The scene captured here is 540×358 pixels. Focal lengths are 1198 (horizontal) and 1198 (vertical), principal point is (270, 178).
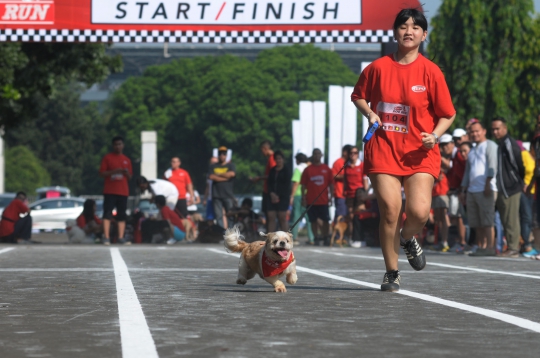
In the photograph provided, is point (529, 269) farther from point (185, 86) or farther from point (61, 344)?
point (185, 86)

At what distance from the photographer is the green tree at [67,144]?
336ft

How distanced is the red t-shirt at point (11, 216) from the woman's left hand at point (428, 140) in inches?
625

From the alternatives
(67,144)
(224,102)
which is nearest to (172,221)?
(224,102)

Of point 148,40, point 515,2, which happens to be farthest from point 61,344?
point 515,2

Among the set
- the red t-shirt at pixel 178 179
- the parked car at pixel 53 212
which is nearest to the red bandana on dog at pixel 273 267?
the red t-shirt at pixel 178 179

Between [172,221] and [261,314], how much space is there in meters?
16.2

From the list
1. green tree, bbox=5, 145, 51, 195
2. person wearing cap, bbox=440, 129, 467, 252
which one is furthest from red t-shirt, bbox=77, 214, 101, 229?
green tree, bbox=5, 145, 51, 195

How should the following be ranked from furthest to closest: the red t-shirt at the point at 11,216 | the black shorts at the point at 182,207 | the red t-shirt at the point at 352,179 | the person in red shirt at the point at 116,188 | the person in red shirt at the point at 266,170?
the black shorts at the point at 182,207 → the red t-shirt at the point at 11,216 → the person in red shirt at the point at 266,170 → the red t-shirt at the point at 352,179 → the person in red shirt at the point at 116,188

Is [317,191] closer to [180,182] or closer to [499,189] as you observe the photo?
[180,182]

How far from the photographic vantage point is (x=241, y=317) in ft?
22.3

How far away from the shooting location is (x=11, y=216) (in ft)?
77.2

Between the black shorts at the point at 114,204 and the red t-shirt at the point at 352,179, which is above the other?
the red t-shirt at the point at 352,179

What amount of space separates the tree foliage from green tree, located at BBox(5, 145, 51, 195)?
24.5 ft

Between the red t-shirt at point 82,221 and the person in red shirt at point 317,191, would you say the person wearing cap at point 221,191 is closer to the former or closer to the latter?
the person in red shirt at point 317,191
